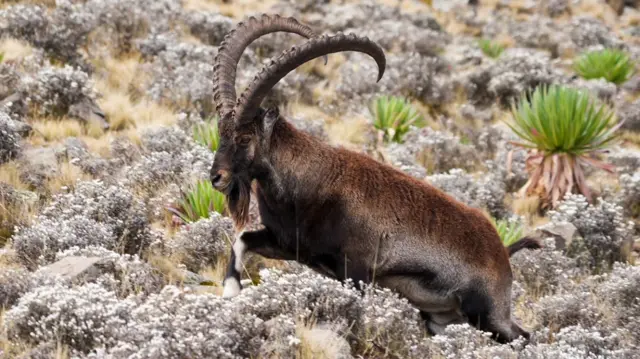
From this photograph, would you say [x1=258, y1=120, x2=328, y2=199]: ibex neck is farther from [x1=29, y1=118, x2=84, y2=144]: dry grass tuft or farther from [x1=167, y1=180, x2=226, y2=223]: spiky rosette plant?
[x1=29, y1=118, x2=84, y2=144]: dry grass tuft

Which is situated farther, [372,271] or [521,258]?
[521,258]

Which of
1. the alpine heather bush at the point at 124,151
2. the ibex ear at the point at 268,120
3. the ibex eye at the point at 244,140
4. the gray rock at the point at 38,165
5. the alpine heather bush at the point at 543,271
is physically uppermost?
the ibex ear at the point at 268,120

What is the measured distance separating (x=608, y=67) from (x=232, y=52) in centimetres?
1389

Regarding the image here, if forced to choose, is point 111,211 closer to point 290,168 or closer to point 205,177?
point 205,177

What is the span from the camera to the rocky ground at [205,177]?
4801 mm

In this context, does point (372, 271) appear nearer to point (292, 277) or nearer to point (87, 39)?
point (292, 277)

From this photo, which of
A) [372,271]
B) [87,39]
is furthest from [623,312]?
[87,39]

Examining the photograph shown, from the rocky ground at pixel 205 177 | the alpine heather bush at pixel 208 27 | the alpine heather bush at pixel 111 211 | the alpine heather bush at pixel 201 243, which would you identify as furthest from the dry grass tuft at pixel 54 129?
the alpine heather bush at pixel 208 27

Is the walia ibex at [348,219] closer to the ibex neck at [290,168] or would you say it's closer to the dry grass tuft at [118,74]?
the ibex neck at [290,168]

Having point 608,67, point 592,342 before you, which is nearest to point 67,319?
point 592,342

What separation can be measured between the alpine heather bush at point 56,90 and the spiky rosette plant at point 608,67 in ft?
38.3

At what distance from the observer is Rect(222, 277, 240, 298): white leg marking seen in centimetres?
535

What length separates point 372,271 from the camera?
18.2 ft

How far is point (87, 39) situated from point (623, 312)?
1004cm
